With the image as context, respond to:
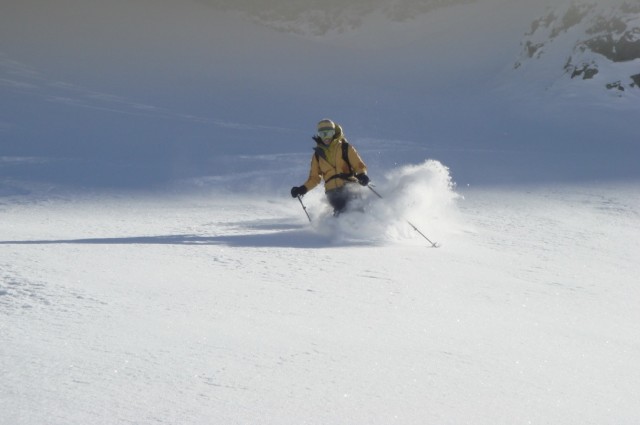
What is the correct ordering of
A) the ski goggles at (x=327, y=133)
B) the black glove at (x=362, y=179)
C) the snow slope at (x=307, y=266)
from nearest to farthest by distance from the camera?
the snow slope at (x=307, y=266), the black glove at (x=362, y=179), the ski goggles at (x=327, y=133)

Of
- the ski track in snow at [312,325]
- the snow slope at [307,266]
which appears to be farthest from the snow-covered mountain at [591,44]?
the ski track in snow at [312,325]

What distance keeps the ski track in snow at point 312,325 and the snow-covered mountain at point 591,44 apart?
18.6 metres

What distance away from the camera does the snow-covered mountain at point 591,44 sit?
2569 cm

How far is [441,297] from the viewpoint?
578cm

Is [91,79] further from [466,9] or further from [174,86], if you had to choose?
[466,9]

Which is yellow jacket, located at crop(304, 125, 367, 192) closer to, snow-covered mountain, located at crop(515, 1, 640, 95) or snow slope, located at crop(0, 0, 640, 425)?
snow slope, located at crop(0, 0, 640, 425)

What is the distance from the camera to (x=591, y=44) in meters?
27.0

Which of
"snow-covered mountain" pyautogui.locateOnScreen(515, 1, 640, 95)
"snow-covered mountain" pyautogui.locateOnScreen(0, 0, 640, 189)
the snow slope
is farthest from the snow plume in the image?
"snow-covered mountain" pyautogui.locateOnScreen(515, 1, 640, 95)

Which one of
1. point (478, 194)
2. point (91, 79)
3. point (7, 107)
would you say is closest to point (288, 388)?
point (478, 194)

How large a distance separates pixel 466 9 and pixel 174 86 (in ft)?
64.8

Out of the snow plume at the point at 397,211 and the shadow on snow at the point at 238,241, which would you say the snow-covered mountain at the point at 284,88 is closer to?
the snow plume at the point at 397,211

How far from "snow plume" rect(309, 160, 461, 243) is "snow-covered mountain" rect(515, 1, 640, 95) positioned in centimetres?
1757

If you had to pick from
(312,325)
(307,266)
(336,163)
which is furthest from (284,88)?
(312,325)

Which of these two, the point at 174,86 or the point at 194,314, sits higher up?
the point at 174,86
